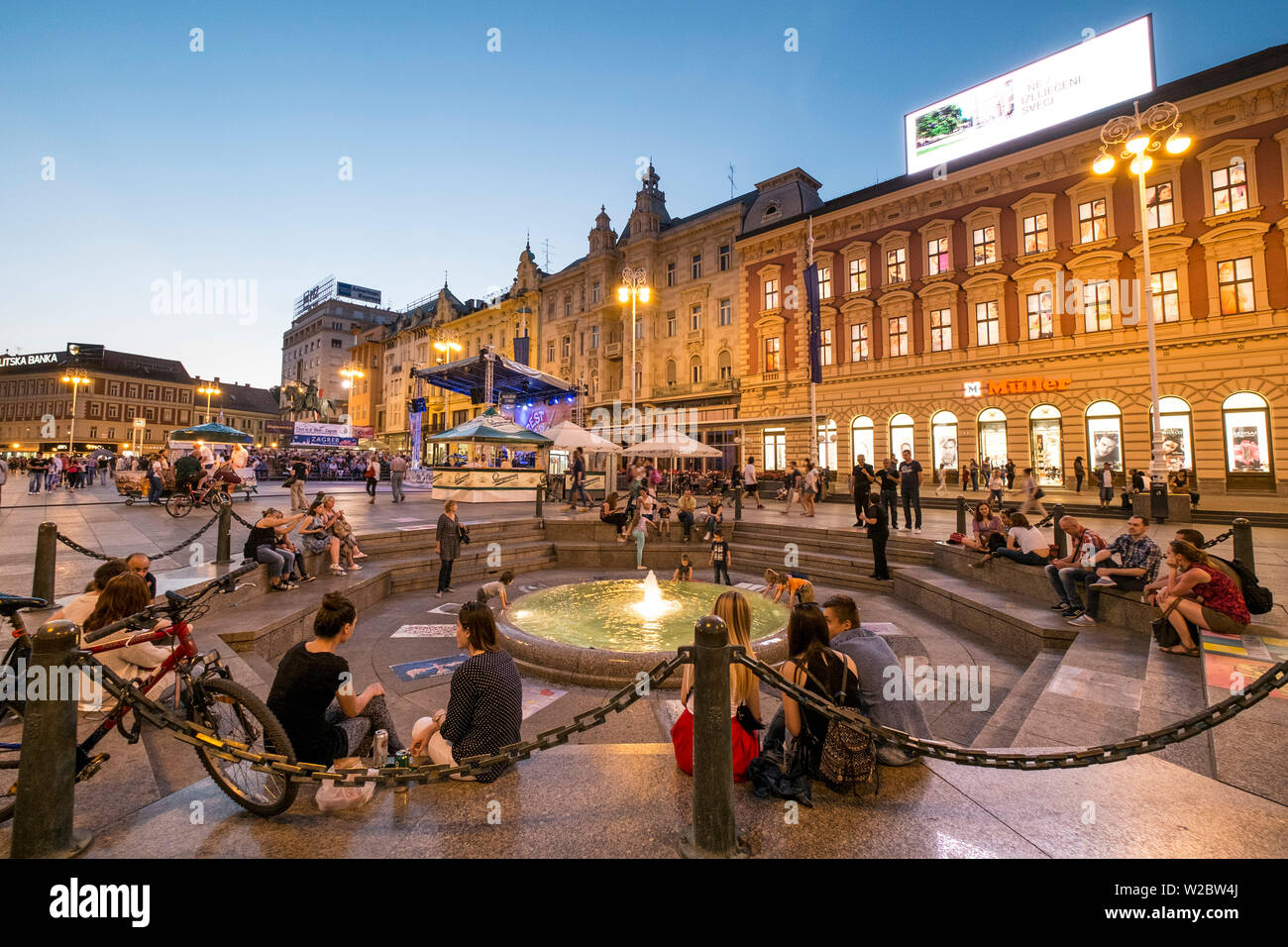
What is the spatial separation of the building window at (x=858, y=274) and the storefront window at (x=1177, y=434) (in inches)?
517

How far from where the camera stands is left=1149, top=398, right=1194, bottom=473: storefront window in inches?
743

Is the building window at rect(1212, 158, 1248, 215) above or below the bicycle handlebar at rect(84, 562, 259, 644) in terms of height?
above

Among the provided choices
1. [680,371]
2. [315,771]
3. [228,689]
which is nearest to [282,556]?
[228,689]

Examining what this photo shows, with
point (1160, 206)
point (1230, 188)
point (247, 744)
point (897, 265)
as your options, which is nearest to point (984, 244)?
point (897, 265)

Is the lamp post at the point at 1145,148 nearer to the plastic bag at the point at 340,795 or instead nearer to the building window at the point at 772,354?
the building window at the point at 772,354

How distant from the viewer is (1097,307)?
20.7 meters

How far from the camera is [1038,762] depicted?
2.67 metres

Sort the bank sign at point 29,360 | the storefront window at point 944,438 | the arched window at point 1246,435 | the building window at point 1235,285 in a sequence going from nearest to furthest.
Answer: the arched window at point 1246,435
the building window at point 1235,285
the storefront window at point 944,438
the bank sign at point 29,360

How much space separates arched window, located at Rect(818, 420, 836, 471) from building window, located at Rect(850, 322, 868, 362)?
143 inches

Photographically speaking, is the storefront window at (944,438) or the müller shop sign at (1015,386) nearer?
the müller shop sign at (1015,386)

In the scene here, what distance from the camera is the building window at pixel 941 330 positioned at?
24.2 metres

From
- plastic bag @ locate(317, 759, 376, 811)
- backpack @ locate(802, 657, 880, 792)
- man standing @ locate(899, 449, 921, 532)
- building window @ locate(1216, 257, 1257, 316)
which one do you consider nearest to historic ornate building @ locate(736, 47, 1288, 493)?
building window @ locate(1216, 257, 1257, 316)

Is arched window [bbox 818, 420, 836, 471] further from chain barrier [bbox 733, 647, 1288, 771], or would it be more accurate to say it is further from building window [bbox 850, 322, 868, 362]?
chain barrier [bbox 733, 647, 1288, 771]

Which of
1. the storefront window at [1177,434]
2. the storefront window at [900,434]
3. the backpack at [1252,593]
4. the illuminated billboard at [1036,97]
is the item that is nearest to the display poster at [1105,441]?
the storefront window at [1177,434]
